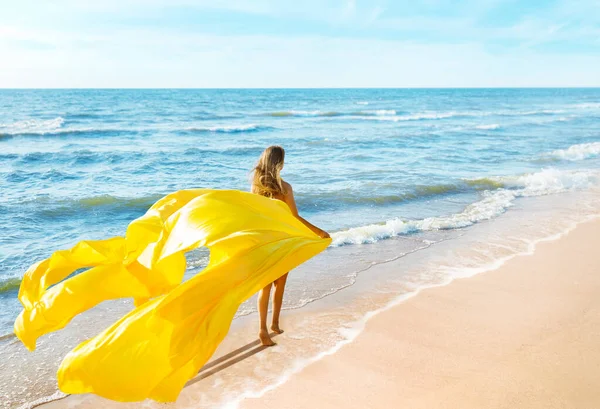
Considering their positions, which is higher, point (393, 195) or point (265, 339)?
point (393, 195)

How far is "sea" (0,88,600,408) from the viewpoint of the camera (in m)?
6.52

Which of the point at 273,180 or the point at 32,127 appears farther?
the point at 32,127

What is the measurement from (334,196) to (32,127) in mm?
24096

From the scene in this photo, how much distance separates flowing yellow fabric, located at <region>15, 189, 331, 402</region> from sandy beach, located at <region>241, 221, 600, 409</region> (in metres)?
1.14

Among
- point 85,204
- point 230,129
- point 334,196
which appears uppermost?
point 230,129

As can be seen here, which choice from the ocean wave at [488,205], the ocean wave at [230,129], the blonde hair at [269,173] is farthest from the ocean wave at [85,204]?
the ocean wave at [230,129]

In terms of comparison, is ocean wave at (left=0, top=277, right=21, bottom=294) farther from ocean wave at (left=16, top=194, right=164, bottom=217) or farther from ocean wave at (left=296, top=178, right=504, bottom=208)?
ocean wave at (left=296, top=178, right=504, bottom=208)

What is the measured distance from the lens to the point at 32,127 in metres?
29.5

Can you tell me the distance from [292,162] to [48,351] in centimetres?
1368

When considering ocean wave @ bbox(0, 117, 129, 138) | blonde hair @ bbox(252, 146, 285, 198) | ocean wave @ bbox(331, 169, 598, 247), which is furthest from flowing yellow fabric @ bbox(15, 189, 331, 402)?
ocean wave @ bbox(0, 117, 129, 138)

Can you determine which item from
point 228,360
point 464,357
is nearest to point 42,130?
point 228,360

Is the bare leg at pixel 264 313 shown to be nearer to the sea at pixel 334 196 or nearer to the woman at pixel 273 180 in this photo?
the sea at pixel 334 196

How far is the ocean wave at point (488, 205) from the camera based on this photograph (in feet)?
29.5

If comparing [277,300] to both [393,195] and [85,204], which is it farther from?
[85,204]
